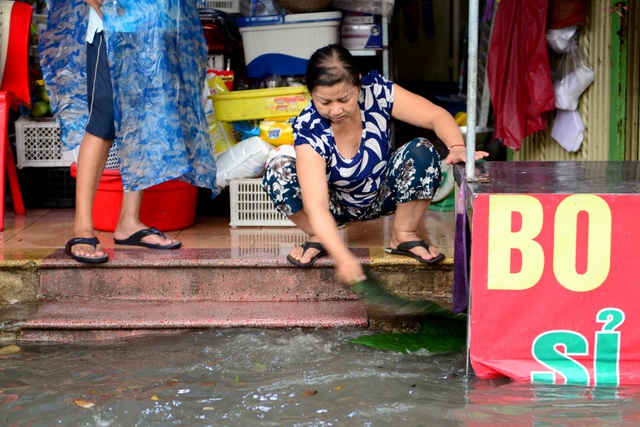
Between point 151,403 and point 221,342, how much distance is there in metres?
0.59

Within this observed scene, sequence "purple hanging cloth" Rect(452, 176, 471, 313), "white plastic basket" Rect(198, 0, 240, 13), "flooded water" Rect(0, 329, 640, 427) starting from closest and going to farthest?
"flooded water" Rect(0, 329, 640, 427), "purple hanging cloth" Rect(452, 176, 471, 313), "white plastic basket" Rect(198, 0, 240, 13)

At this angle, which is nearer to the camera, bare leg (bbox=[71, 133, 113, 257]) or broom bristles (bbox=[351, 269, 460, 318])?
broom bristles (bbox=[351, 269, 460, 318])

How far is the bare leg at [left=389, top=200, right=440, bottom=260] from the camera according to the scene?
3572mm

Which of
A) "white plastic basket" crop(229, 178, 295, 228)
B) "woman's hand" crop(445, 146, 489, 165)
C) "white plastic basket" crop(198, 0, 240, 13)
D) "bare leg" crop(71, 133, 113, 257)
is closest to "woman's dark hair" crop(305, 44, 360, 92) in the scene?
"woman's hand" crop(445, 146, 489, 165)

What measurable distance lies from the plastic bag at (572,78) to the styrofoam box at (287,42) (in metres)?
1.20

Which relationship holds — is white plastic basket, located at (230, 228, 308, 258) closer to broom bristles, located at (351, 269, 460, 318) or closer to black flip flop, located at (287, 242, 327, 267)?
black flip flop, located at (287, 242, 327, 267)

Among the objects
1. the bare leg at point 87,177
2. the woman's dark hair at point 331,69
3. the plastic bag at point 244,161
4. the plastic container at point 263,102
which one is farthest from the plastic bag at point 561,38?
the bare leg at point 87,177

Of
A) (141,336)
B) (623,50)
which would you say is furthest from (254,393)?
(623,50)

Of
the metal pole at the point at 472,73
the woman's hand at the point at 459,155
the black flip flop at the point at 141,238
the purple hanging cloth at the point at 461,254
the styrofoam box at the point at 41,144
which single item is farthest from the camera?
the styrofoam box at the point at 41,144

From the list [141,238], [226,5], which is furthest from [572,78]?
[141,238]

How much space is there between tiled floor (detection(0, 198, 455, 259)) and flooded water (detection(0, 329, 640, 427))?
0.69m

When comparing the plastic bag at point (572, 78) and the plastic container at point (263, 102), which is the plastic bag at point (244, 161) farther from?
the plastic bag at point (572, 78)

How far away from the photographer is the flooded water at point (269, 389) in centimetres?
264

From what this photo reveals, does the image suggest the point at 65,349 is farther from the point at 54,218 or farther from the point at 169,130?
the point at 54,218
